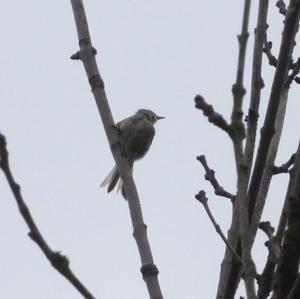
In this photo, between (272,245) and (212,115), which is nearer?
(212,115)

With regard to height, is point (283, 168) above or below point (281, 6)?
below

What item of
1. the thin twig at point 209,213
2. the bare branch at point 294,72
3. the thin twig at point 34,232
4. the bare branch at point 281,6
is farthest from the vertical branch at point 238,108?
the bare branch at point 281,6

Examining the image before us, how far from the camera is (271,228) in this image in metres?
2.83

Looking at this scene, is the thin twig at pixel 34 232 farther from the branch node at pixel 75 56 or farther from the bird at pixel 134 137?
the bird at pixel 134 137

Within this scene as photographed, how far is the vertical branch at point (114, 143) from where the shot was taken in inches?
108

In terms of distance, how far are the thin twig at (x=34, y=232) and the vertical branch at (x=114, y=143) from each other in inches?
38.2

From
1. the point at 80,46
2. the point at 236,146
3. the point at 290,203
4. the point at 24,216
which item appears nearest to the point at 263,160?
the point at 290,203

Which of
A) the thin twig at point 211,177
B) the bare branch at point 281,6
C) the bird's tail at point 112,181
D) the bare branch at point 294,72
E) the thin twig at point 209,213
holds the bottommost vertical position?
the thin twig at point 209,213

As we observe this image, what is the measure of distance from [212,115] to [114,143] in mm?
1562

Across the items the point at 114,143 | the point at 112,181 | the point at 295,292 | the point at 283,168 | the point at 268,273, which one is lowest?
the point at 295,292

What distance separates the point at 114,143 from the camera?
136 inches

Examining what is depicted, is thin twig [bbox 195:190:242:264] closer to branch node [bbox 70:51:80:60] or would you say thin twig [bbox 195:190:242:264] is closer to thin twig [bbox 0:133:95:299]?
thin twig [bbox 0:133:95:299]

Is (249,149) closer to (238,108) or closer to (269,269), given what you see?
(269,269)

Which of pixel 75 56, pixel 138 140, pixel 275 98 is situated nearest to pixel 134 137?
pixel 138 140
